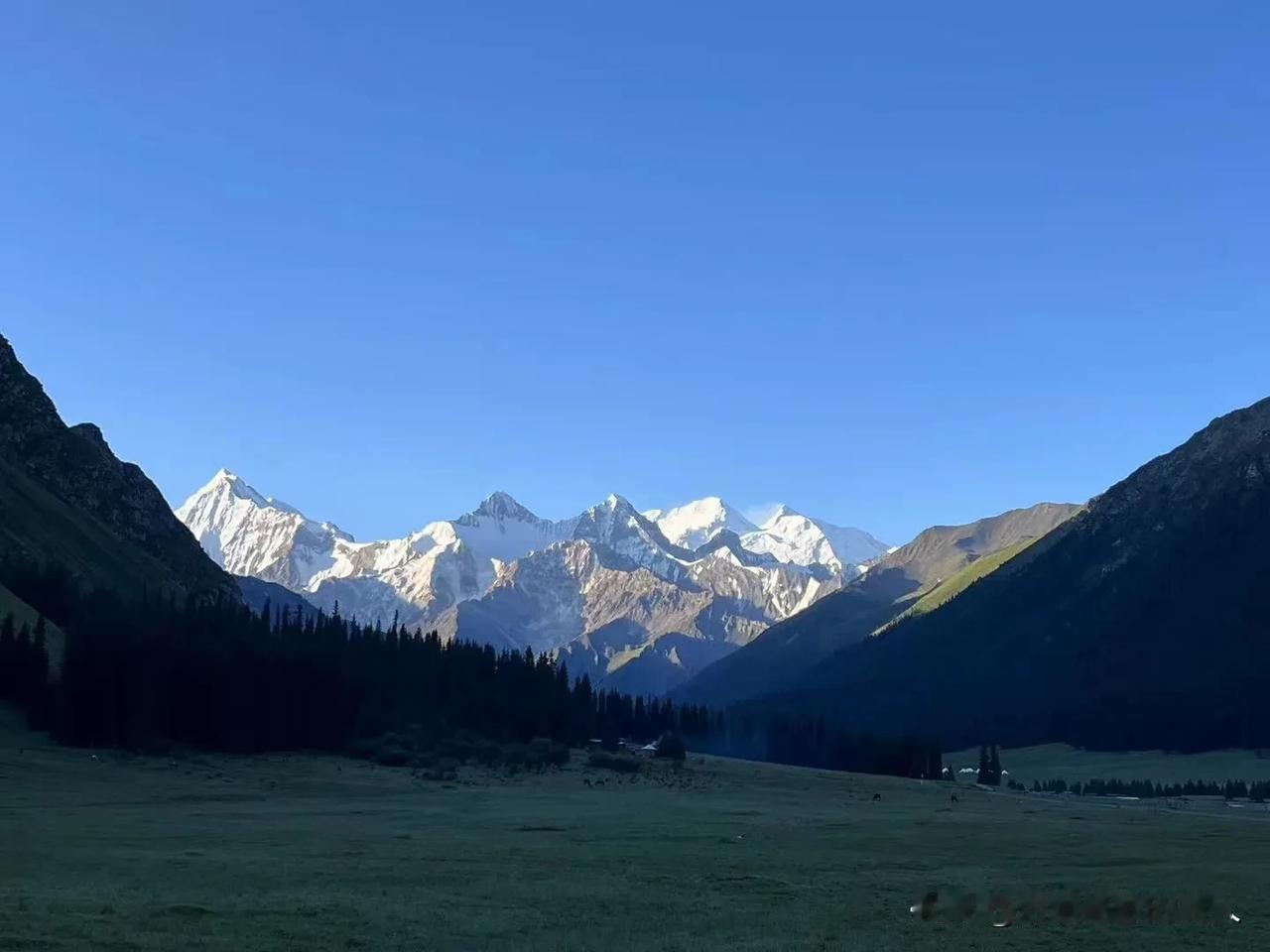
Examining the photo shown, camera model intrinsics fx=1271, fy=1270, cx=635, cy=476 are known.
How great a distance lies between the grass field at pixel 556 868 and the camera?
38.6m

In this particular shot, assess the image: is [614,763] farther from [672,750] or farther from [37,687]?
[37,687]

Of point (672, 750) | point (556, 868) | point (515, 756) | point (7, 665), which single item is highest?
point (7, 665)

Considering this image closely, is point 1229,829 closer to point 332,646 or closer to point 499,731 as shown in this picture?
point 499,731

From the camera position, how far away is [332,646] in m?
186

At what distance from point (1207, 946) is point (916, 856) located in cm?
2686

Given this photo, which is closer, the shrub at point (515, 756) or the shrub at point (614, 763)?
the shrub at point (515, 756)

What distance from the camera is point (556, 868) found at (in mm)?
56125

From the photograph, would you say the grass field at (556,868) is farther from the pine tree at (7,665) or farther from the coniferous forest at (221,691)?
the pine tree at (7,665)

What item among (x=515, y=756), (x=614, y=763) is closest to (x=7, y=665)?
(x=515, y=756)

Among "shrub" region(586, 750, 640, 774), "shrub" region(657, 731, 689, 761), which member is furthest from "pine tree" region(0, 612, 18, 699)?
"shrub" region(657, 731, 689, 761)

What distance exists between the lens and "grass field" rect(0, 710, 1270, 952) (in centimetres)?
3862

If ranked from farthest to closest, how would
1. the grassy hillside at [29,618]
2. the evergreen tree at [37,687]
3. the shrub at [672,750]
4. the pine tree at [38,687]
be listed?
the shrub at [672,750] → the grassy hillside at [29,618] → the evergreen tree at [37,687] → the pine tree at [38,687]

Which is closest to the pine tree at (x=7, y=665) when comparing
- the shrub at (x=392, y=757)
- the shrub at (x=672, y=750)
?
the shrub at (x=392, y=757)

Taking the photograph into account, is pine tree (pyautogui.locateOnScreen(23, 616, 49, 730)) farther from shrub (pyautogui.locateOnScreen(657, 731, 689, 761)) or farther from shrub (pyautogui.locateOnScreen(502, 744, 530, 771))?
shrub (pyautogui.locateOnScreen(657, 731, 689, 761))
